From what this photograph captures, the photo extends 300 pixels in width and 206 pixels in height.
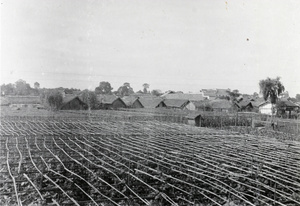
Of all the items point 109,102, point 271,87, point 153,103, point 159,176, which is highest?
point 271,87

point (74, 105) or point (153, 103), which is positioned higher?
point (153, 103)

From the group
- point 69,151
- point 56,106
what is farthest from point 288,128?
point 56,106

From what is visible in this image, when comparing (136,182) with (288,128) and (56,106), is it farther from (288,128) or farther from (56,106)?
(56,106)

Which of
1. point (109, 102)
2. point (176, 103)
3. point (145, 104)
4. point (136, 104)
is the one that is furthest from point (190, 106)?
point (109, 102)

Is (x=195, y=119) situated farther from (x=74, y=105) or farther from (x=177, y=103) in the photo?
(x=177, y=103)

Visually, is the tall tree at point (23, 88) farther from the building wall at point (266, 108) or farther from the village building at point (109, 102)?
the building wall at point (266, 108)

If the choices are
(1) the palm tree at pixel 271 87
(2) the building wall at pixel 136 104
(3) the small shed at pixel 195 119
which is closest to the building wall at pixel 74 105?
(2) the building wall at pixel 136 104

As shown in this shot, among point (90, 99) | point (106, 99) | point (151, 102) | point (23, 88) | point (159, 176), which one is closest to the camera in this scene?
point (159, 176)

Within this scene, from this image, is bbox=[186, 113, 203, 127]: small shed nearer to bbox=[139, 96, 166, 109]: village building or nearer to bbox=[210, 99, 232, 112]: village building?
bbox=[210, 99, 232, 112]: village building
